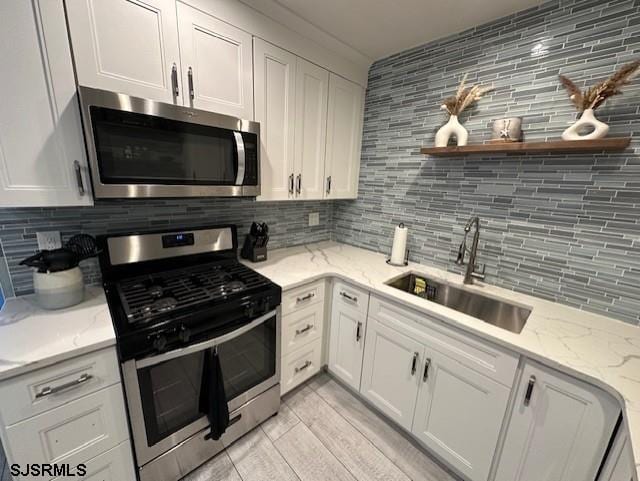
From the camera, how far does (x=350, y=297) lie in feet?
5.46

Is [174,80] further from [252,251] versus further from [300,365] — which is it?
[300,365]

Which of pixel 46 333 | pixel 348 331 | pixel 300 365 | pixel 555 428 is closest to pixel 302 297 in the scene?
pixel 348 331

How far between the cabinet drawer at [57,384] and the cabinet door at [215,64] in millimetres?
1148

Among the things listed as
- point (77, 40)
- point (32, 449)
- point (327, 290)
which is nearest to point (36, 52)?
point (77, 40)

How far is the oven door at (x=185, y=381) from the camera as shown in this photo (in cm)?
104

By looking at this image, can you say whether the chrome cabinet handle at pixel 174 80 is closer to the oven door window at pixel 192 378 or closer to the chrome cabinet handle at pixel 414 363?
the oven door window at pixel 192 378

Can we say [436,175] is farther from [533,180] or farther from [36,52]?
[36,52]

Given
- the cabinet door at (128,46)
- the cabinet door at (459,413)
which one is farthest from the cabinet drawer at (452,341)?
the cabinet door at (128,46)

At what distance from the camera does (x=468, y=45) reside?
1556 mm

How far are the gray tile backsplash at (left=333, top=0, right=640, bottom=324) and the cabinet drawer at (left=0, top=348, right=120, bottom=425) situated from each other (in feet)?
6.06

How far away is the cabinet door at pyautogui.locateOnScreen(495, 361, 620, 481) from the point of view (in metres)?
0.89

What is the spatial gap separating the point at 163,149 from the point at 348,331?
146cm

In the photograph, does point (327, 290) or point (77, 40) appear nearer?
point (77, 40)

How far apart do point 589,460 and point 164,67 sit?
7.37 ft
